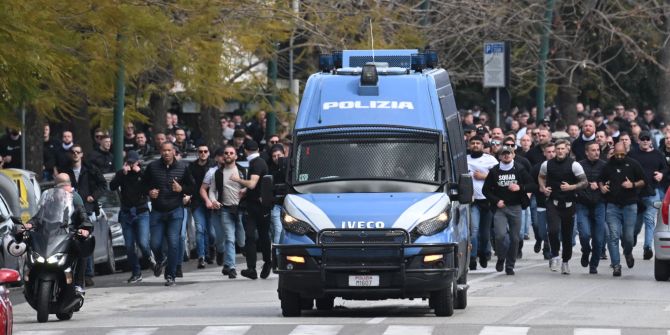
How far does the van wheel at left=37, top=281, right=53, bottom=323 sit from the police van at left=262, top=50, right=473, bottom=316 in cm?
221

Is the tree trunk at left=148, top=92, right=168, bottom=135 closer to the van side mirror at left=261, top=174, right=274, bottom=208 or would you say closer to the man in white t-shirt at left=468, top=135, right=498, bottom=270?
the man in white t-shirt at left=468, top=135, right=498, bottom=270

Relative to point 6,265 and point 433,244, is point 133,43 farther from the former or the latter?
point 433,244

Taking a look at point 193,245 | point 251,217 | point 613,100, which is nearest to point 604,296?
point 251,217

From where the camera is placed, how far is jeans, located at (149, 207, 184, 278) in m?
23.1

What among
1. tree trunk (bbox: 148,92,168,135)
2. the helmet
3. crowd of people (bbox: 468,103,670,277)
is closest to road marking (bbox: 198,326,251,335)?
the helmet

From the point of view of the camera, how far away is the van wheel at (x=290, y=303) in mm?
17656

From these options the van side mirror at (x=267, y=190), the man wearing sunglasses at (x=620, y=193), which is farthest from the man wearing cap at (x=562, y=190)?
the van side mirror at (x=267, y=190)

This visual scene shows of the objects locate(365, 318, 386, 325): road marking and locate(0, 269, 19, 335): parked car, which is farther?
locate(365, 318, 386, 325): road marking

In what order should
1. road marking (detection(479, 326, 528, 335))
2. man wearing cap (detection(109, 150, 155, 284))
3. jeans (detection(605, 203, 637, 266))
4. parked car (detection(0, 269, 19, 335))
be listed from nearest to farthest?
parked car (detection(0, 269, 19, 335)) < road marking (detection(479, 326, 528, 335)) < man wearing cap (detection(109, 150, 155, 284)) < jeans (detection(605, 203, 637, 266))

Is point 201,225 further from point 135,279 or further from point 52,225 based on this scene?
point 52,225

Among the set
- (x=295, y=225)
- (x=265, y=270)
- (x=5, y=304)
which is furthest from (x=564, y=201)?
(x=5, y=304)

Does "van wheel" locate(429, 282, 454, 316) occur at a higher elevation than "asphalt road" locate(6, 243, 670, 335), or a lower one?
higher

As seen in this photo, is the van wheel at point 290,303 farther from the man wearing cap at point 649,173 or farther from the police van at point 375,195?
the man wearing cap at point 649,173

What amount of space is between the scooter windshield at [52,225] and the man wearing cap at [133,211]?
5525mm
